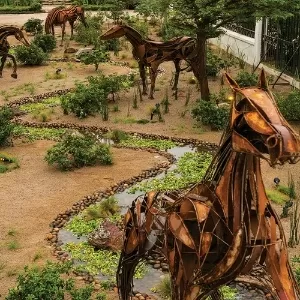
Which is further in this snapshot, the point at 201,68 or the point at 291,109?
the point at 201,68

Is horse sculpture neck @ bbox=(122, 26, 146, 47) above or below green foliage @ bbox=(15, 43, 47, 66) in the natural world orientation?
above

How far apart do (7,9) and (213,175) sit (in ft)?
86.7

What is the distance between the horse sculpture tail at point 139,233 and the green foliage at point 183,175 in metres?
3.95

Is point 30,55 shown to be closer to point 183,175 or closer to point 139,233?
point 183,175

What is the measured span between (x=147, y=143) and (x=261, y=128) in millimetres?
7925

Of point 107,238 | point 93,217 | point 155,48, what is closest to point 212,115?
point 155,48

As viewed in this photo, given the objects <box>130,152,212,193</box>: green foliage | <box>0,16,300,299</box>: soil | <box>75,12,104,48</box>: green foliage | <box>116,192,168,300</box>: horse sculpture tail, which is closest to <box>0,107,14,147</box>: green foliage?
<box>0,16,300,299</box>: soil

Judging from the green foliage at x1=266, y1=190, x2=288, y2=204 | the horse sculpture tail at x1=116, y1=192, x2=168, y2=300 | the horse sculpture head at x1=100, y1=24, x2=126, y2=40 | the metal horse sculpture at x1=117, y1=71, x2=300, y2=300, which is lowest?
the green foliage at x1=266, y1=190, x2=288, y2=204

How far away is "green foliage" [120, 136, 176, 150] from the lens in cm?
1060

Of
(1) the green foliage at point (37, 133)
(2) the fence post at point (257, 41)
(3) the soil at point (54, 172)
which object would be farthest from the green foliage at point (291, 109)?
(2) the fence post at point (257, 41)

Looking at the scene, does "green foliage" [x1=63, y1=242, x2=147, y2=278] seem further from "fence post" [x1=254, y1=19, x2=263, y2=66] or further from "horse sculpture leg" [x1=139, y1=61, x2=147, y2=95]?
"fence post" [x1=254, y1=19, x2=263, y2=66]

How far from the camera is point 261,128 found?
9.45 feet

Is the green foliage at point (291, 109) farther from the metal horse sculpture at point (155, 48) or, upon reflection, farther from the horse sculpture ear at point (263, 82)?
the horse sculpture ear at point (263, 82)

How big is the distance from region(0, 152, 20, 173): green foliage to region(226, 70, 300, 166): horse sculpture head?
6961 millimetres
